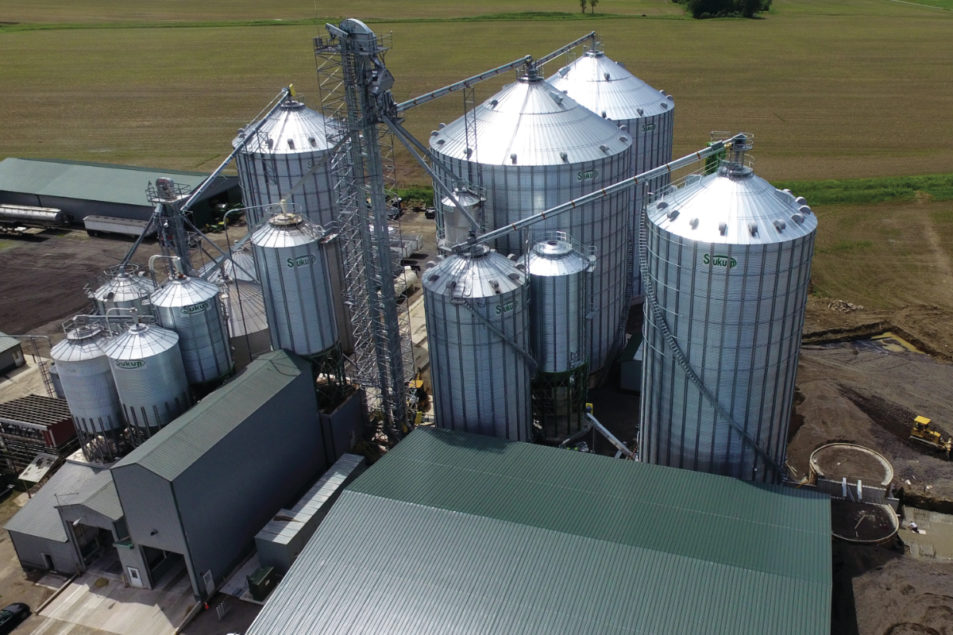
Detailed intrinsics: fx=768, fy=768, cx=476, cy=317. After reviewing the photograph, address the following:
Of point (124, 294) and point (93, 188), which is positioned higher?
point (124, 294)

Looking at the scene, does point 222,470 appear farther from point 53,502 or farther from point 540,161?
point 540,161

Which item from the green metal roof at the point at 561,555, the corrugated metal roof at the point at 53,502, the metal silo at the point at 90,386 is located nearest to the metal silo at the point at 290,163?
the metal silo at the point at 90,386

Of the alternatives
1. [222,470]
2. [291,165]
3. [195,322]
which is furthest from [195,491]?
[291,165]

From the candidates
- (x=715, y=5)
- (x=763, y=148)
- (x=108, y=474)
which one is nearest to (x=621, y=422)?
(x=108, y=474)

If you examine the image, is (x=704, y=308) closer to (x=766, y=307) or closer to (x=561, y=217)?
(x=766, y=307)

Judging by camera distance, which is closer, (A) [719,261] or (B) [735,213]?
(A) [719,261]

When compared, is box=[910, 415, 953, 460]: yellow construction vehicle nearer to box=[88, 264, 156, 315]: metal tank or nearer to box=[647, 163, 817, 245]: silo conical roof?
box=[647, 163, 817, 245]: silo conical roof
